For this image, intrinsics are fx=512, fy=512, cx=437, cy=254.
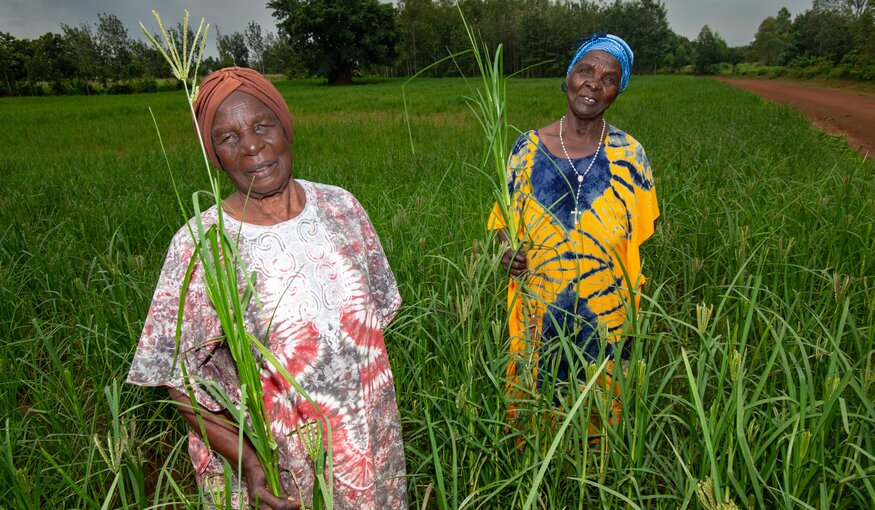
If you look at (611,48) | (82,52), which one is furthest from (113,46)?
(611,48)

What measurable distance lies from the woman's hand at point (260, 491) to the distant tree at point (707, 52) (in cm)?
7536

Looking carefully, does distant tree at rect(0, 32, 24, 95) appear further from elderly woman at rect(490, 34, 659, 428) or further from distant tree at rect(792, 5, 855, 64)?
distant tree at rect(792, 5, 855, 64)

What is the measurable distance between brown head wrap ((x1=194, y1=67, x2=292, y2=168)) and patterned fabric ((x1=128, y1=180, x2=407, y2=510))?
0.21m

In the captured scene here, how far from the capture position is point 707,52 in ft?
227

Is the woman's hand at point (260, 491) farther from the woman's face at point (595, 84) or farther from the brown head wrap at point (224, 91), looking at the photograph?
the woman's face at point (595, 84)

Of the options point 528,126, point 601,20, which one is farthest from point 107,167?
point 601,20

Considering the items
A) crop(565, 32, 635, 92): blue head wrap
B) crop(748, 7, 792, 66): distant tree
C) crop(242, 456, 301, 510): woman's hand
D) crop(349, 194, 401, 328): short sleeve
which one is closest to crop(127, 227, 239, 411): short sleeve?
crop(242, 456, 301, 510): woman's hand

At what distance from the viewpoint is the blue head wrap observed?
5.81 ft

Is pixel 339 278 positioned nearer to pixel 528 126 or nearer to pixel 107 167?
pixel 107 167

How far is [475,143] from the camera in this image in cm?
740

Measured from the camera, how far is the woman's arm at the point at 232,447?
100 cm

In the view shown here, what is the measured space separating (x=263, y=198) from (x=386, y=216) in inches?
90.6

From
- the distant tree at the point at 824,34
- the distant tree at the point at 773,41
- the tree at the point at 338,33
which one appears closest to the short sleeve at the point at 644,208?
the tree at the point at 338,33

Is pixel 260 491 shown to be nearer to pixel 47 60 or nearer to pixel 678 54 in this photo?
pixel 47 60
